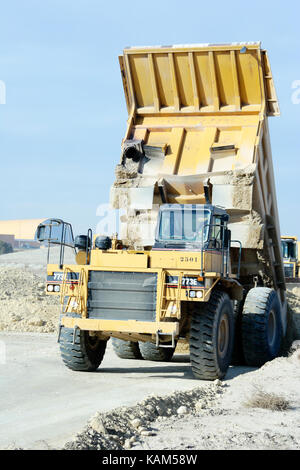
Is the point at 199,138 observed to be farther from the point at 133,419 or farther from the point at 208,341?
the point at 133,419

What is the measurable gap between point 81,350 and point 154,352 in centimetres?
258

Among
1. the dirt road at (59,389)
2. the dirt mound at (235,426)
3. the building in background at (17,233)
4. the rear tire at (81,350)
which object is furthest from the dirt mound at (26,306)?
the building in background at (17,233)

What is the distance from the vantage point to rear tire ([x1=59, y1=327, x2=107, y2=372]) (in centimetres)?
1138

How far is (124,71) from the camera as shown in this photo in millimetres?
14062

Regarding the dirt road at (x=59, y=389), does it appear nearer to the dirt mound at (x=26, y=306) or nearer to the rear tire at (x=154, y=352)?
the rear tire at (x=154, y=352)

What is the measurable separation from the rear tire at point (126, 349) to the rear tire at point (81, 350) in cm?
180

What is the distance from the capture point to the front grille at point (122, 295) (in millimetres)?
10938

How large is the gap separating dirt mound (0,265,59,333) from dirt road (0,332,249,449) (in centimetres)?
523

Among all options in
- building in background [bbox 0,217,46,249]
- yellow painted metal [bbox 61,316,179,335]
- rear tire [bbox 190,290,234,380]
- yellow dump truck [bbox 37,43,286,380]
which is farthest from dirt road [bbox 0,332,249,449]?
building in background [bbox 0,217,46,249]

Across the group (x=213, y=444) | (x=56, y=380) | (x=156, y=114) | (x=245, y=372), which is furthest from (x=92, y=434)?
(x=156, y=114)

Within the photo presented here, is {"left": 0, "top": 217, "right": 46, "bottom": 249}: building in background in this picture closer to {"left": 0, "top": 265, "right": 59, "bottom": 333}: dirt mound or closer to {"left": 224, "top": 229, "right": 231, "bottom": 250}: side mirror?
{"left": 0, "top": 265, "right": 59, "bottom": 333}: dirt mound

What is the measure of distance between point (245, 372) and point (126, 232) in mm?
3489

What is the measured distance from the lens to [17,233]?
277 ft

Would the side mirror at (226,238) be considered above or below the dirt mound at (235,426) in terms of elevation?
above
